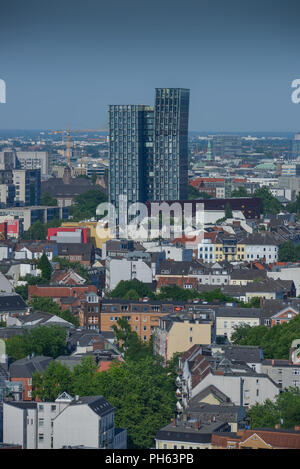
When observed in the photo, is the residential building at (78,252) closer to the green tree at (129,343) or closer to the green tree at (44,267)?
the green tree at (44,267)

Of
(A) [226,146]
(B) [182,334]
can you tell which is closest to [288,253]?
(B) [182,334]

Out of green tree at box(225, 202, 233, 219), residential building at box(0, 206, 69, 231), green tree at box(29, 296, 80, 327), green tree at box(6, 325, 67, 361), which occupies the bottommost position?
residential building at box(0, 206, 69, 231)

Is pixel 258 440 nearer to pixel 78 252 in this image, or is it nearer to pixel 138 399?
pixel 138 399

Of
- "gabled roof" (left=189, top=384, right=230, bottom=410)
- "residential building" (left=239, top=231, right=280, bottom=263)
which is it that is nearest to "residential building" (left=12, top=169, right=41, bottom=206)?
"residential building" (left=239, top=231, right=280, bottom=263)

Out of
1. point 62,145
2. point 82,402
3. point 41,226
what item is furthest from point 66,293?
point 62,145

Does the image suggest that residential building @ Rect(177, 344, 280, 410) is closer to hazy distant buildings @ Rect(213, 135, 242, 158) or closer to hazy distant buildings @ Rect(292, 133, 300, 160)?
hazy distant buildings @ Rect(292, 133, 300, 160)

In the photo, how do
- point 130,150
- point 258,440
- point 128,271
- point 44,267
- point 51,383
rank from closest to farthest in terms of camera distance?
point 258,440
point 51,383
point 128,271
point 44,267
point 130,150
